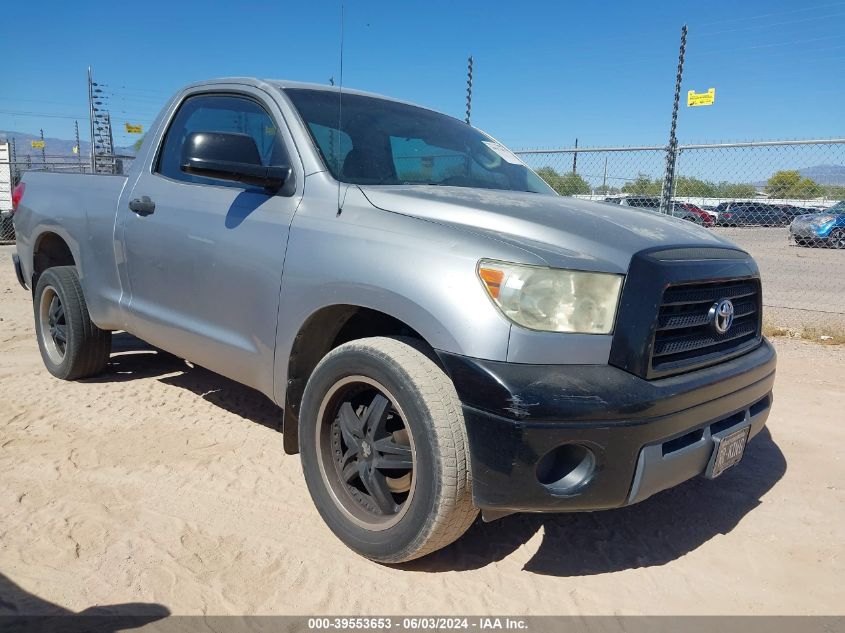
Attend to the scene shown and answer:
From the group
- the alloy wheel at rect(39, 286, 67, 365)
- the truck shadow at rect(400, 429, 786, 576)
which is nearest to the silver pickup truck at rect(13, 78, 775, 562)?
the truck shadow at rect(400, 429, 786, 576)

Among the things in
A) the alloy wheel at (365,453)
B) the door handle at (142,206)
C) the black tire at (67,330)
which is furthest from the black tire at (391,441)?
the black tire at (67,330)

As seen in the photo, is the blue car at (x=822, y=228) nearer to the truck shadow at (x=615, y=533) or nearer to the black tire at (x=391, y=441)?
the truck shadow at (x=615, y=533)

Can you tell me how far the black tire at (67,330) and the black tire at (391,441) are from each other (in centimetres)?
244

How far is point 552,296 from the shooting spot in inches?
87.0

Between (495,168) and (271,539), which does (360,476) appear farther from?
(495,168)

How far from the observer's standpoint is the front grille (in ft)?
7.59

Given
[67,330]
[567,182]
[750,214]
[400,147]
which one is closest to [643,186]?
[567,182]

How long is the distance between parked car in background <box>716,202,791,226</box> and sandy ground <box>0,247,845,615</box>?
6.56 metres

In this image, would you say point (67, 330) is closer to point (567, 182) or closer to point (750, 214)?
point (567, 182)

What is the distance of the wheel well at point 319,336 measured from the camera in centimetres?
275

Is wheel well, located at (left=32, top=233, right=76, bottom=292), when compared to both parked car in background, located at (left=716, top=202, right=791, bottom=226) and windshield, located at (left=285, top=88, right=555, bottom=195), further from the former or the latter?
parked car in background, located at (left=716, top=202, right=791, bottom=226)

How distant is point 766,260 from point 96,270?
41.8 ft

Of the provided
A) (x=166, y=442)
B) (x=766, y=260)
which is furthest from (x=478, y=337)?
(x=766, y=260)

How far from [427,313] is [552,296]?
42cm
